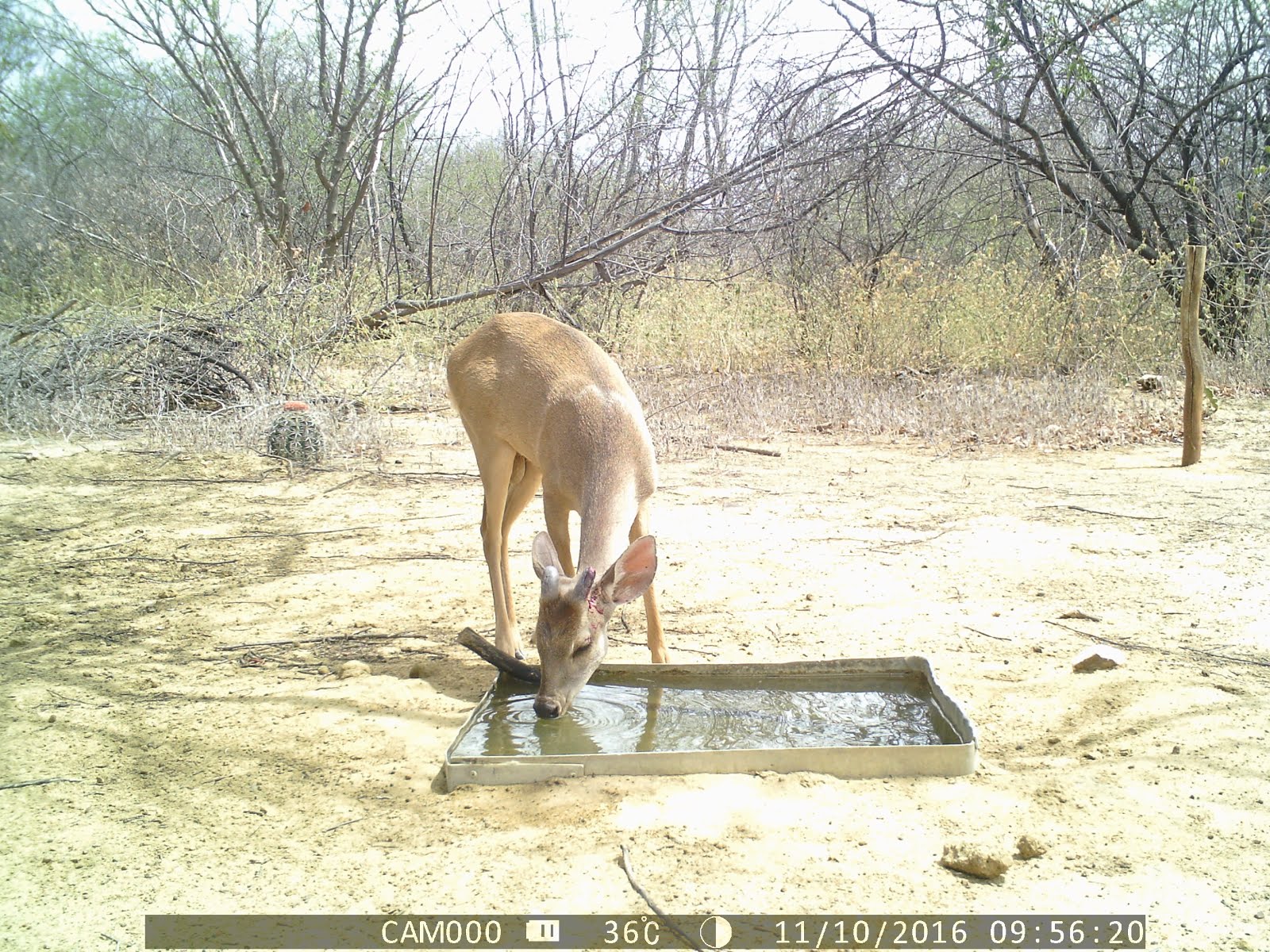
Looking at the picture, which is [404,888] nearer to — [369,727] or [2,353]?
[369,727]

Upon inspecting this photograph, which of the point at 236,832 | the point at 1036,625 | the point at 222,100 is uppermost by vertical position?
the point at 222,100

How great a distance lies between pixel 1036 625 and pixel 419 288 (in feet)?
32.4

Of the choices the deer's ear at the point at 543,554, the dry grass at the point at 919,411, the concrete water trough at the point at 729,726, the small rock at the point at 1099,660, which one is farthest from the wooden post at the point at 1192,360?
the deer's ear at the point at 543,554

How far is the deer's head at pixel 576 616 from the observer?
3.87 m

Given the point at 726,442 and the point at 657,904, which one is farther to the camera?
the point at 726,442

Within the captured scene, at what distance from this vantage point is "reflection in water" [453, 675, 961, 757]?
12.6 ft

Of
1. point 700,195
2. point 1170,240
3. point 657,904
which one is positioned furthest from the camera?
point 1170,240

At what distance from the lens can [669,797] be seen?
3318mm

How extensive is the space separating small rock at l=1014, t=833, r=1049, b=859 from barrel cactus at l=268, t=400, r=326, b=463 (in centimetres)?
753

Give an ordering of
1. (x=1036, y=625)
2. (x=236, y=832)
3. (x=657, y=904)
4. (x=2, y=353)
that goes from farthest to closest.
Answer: (x=2, y=353) < (x=1036, y=625) < (x=236, y=832) < (x=657, y=904)

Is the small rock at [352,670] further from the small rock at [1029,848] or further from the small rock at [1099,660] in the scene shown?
the small rock at [1099,660]

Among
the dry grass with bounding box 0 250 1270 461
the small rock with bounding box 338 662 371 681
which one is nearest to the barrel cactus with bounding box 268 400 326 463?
the dry grass with bounding box 0 250 1270 461

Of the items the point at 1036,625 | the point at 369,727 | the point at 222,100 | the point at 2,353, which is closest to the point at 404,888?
the point at 369,727

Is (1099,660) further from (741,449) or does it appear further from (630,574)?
(741,449)
